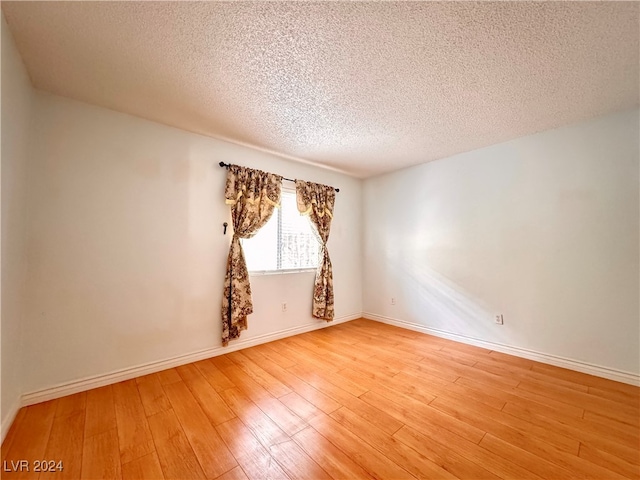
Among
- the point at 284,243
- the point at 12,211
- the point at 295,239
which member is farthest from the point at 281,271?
the point at 12,211

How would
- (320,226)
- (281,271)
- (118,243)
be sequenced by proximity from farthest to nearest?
1. (320,226)
2. (281,271)
3. (118,243)

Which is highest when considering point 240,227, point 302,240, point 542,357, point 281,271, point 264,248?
point 240,227

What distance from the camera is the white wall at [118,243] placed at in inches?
76.0

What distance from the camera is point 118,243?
2203 mm

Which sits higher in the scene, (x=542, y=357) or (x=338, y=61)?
(x=338, y=61)

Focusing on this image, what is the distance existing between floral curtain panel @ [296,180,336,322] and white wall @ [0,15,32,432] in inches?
96.9

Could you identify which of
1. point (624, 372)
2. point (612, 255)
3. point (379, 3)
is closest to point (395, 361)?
point (624, 372)

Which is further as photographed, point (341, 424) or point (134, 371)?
point (134, 371)

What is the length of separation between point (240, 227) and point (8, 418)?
2083 millimetres

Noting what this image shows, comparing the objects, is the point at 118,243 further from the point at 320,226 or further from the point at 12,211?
the point at 320,226

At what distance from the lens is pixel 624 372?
2152 millimetres

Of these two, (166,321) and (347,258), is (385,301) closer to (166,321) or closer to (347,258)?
(347,258)

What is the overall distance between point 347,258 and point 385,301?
910mm

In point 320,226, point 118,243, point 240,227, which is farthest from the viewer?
point 320,226
